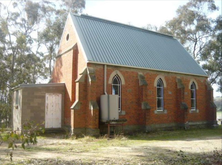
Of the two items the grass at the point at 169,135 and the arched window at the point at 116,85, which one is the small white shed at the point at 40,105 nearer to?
the arched window at the point at 116,85

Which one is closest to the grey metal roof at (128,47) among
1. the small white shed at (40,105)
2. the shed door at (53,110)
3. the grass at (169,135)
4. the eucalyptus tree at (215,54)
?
the small white shed at (40,105)

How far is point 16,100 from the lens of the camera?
1836 cm

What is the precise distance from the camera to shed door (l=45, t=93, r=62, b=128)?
57.2 ft

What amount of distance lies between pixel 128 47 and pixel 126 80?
338cm

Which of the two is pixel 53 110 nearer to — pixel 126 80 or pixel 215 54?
pixel 126 80

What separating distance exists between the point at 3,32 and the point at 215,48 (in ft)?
93.7

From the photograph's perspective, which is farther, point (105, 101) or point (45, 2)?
point (45, 2)

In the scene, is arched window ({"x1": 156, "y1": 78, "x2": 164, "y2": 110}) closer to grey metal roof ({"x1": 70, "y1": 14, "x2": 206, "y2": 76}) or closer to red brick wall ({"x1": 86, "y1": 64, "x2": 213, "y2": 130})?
red brick wall ({"x1": 86, "y1": 64, "x2": 213, "y2": 130})

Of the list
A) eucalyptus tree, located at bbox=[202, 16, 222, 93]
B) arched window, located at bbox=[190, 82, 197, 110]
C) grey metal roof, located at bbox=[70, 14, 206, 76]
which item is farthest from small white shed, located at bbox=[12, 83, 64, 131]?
eucalyptus tree, located at bbox=[202, 16, 222, 93]

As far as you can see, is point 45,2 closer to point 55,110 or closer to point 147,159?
point 55,110

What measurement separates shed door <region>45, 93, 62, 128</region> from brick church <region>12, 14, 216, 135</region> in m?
0.40

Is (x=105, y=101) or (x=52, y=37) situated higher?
(x=52, y=37)

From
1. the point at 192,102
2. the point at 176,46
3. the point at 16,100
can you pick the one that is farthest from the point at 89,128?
the point at 176,46

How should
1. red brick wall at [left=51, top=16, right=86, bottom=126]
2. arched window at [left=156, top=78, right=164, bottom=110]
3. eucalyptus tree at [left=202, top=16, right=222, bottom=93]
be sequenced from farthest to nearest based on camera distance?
eucalyptus tree at [left=202, top=16, right=222, bottom=93], arched window at [left=156, top=78, right=164, bottom=110], red brick wall at [left=51, top=16, right=86, bottom=126]
